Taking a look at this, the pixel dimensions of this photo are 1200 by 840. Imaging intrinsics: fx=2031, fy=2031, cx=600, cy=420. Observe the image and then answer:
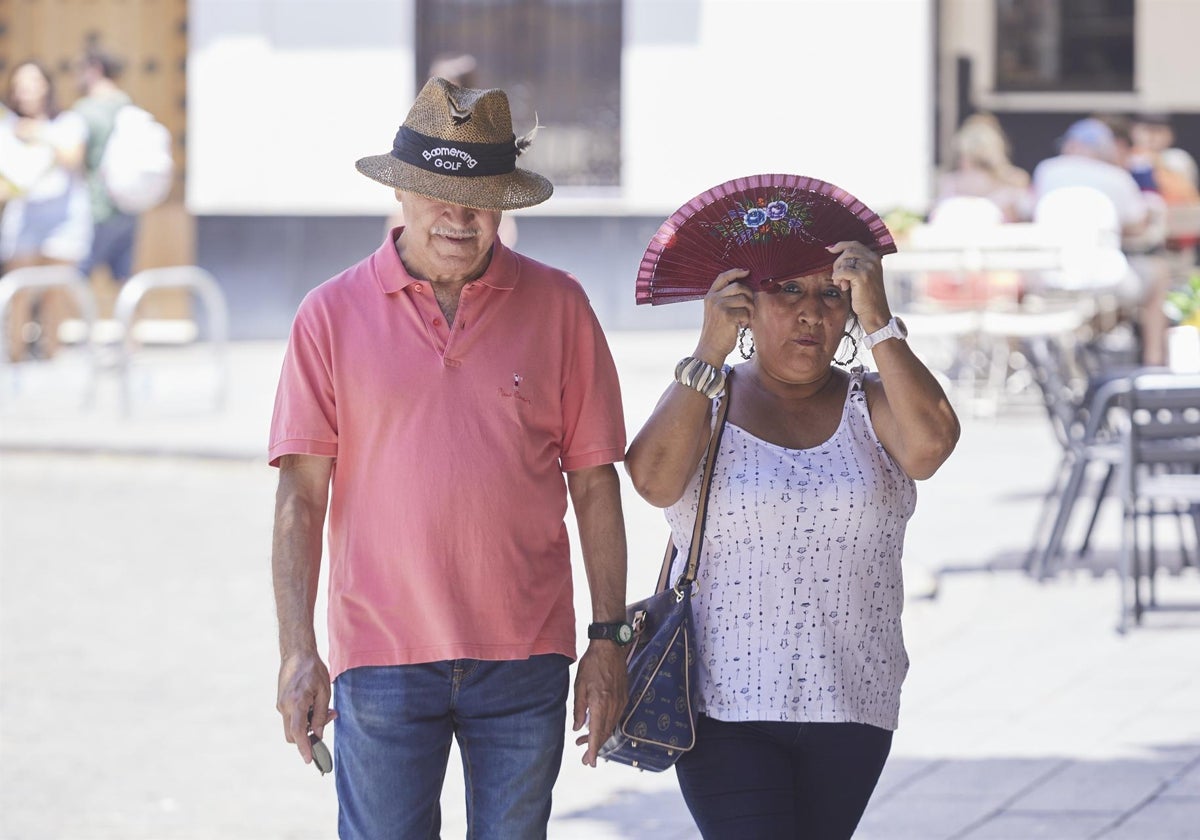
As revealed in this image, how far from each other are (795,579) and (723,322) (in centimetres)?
47

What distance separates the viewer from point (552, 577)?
3.54m

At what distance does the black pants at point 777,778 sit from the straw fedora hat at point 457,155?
0.99 metres

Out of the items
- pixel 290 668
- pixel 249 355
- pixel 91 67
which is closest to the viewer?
pixel 290 668

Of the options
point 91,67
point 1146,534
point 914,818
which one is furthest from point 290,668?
point 91,67

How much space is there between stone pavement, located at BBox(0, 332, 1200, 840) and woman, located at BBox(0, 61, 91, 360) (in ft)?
9.92

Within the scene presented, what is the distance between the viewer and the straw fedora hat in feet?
11.3

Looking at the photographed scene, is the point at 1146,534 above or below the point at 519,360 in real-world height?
below

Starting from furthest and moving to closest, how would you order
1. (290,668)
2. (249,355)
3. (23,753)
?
(249,355) → (23,753) → (290,668)

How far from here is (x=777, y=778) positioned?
352 centimetres

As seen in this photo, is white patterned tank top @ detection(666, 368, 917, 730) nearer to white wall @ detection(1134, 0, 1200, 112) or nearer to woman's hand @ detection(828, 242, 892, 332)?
woman's hand @ detection(828, 242, 892, 332)

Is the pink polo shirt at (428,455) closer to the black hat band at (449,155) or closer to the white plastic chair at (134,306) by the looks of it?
the black hat band at (449,155)

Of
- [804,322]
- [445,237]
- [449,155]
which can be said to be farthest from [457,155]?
[804,322]

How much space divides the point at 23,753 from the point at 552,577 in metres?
3.34

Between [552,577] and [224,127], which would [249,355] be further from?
[552,577]
